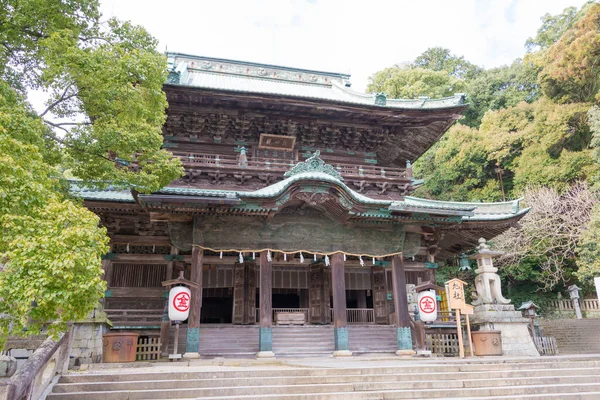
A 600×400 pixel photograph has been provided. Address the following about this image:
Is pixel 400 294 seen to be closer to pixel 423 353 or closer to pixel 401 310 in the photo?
Result: pixel 401 310

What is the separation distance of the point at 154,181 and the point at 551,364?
9.33 metres

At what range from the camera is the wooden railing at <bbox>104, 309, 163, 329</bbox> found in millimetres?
11961

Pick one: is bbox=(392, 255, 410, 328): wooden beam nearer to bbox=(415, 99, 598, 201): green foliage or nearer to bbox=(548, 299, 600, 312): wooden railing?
bbox=(415, 99, 598, 201): green foliage

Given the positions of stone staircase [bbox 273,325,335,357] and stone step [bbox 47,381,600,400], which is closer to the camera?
stone step [bbox 47,381,600,400]

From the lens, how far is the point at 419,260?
15266mm

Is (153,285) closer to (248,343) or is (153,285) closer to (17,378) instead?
(248,343)

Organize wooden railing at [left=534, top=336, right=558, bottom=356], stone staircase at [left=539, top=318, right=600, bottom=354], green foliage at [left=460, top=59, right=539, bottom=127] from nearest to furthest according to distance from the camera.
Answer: wooden railing at [left=534, top=336, right=558, bottom=356] → stone staircase at [left=539, top=318, right=600, bottom=354] → green foliage at [left=460, top=59, right=539, bottom=127]

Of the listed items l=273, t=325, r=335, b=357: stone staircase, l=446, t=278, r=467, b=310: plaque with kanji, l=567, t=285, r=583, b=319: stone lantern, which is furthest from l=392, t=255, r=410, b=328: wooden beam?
l=567, t=285, r=583, b=319: stone lantern

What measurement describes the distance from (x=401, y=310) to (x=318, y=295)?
11.1 feet

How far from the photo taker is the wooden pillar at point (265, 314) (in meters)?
11.2

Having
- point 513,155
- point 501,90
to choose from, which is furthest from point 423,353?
point 501,90

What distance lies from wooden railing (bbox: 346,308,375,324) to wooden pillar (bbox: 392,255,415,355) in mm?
3421

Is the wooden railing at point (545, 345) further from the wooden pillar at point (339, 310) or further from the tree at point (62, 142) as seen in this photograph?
the tree at point (62, 142)

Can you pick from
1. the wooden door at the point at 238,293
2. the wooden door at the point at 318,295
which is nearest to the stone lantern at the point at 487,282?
the wooden door at the point at 318,295
